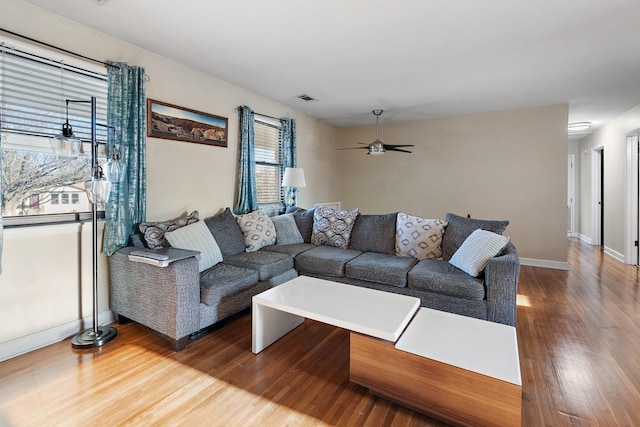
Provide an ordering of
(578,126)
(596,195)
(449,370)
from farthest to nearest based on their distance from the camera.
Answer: (596,195)
(578,126)
(449,370)

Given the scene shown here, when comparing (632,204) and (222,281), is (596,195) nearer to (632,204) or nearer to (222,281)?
(632,204)

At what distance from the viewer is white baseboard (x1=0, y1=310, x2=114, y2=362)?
82.9 inches

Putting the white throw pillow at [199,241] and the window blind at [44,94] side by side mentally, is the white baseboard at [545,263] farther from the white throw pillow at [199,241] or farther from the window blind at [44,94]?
the window blind at [44,94]

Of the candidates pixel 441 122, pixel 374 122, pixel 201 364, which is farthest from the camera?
pixel 374 122

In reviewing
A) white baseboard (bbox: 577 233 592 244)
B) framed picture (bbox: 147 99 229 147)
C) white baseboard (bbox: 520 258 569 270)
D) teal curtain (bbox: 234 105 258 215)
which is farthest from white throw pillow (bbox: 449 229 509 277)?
white baseboard (bbox: 577 233 592 244)

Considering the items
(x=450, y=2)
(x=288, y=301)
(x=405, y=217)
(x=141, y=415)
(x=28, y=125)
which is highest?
(x=450, y=2)

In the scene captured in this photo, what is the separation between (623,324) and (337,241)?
9.09 ft

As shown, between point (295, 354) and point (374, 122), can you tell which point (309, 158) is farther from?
point (295, 354)

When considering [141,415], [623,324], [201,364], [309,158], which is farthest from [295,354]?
[309,158]

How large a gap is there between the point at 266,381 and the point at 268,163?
3.30 metres

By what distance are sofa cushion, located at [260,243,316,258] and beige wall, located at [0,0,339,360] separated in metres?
0.86

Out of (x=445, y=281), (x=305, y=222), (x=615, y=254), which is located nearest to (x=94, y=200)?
(x=305, y=222)

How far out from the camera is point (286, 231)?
12.7ft

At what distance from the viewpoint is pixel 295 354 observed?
220 centimetres
